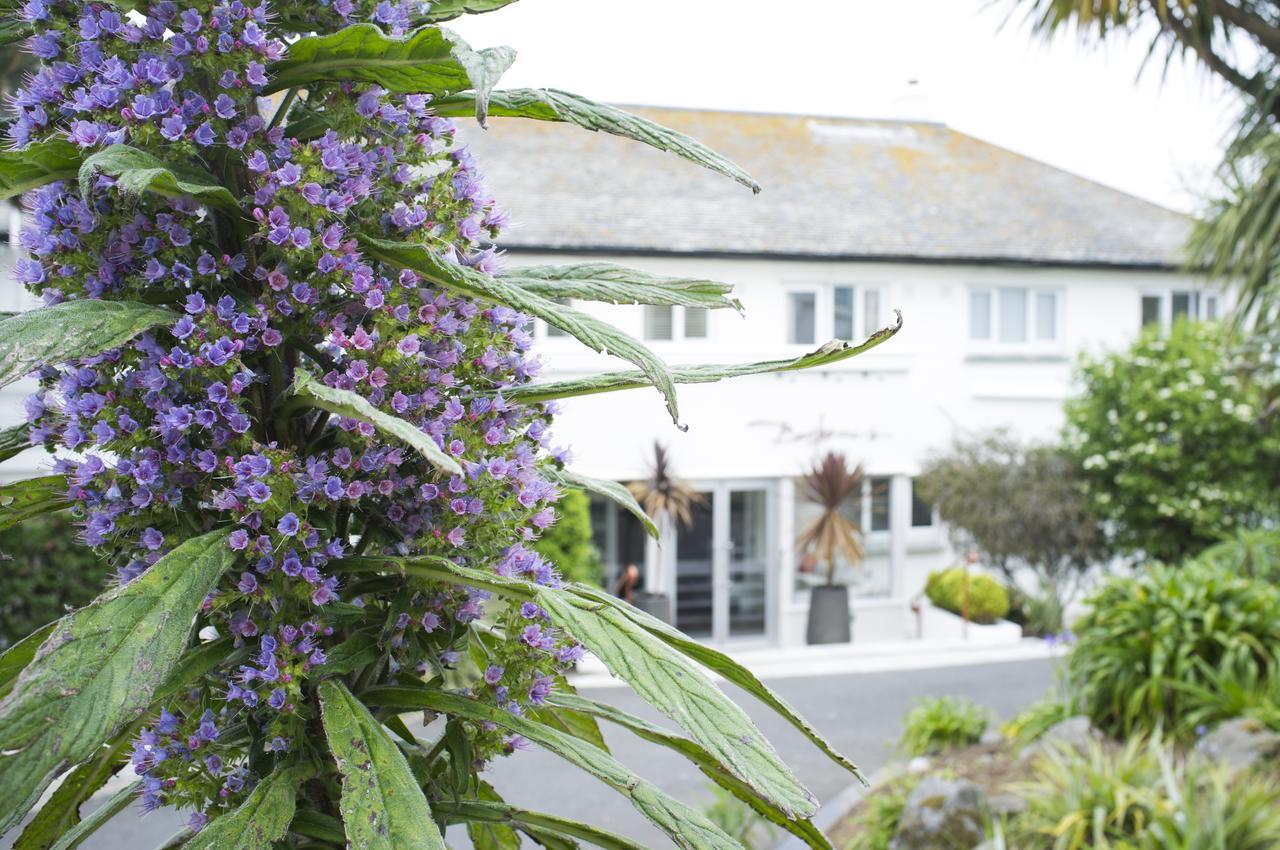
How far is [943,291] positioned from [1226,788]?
12.6m

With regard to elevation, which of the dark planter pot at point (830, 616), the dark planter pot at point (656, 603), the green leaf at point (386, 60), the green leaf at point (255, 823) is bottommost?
the dark planter pot at point (830, 616)

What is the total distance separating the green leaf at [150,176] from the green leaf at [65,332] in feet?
0.33

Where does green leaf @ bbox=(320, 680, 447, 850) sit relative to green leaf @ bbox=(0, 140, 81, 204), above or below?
below

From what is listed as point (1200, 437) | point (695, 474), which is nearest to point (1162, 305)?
point (1200, 437)

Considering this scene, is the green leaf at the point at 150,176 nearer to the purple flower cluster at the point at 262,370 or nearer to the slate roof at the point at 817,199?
the purple flower cluster at the point at 262,370

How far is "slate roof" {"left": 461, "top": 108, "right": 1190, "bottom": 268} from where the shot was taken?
53.3 ft

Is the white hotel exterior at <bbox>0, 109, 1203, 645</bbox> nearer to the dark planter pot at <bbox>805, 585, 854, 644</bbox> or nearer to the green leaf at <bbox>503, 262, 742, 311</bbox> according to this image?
the dark planter pot at <bbox>805, 585, 854, 644</bbox>

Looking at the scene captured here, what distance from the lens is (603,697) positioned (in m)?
11.5

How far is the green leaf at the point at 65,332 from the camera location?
0.86m

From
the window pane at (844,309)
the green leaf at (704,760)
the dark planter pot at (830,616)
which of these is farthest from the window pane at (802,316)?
the green leaf at (704,760)

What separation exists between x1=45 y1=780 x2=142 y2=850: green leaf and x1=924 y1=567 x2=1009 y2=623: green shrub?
49.1 feet

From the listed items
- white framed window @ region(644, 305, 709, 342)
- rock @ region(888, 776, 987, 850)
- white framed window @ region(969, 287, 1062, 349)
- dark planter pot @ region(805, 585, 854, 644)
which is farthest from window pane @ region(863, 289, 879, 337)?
rock @ region(888, 776, 987, 850)

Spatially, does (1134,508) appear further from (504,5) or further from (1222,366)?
(504,5)

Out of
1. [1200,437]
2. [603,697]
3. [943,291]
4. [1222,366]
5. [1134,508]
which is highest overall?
[943,291]
